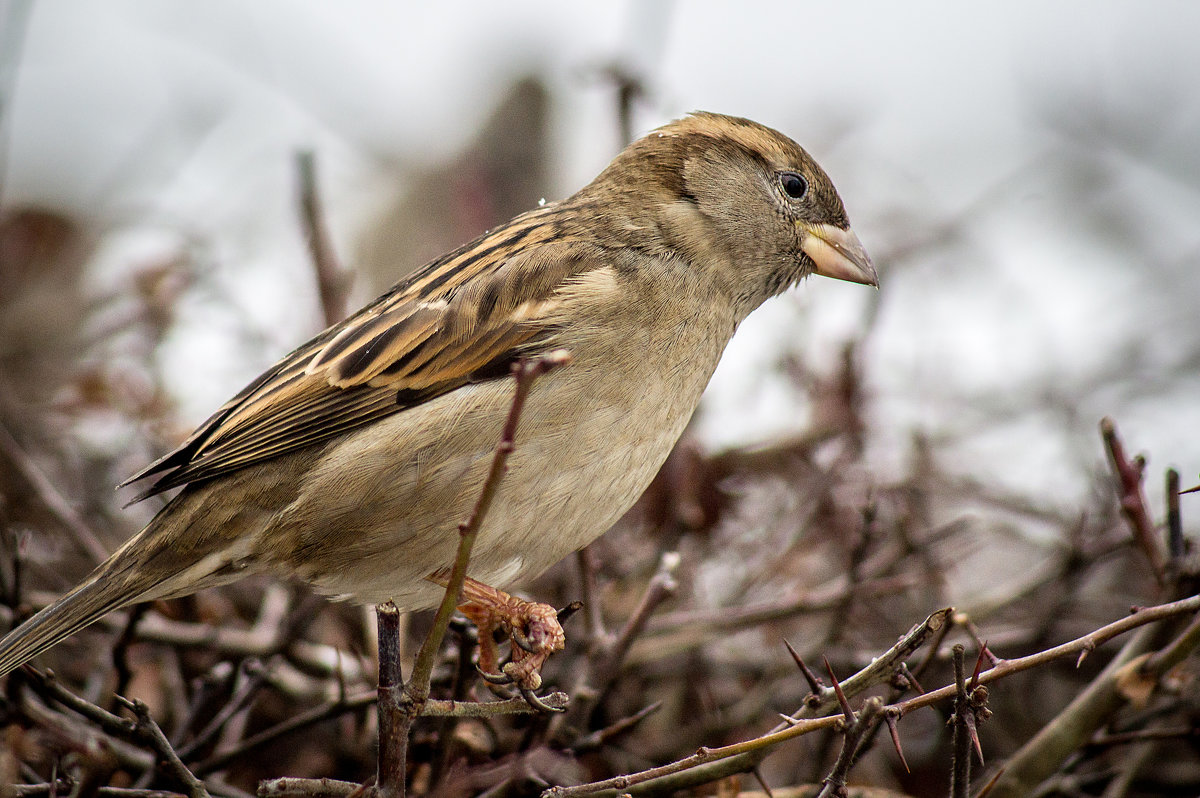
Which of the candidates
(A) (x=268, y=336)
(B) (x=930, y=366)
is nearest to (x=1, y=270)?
(A) (x=268, y=336)

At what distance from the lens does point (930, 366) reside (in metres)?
4.35

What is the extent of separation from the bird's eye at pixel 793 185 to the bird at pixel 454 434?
1.10ft

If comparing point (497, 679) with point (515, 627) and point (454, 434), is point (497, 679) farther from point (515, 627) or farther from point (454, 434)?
point (454, 434)

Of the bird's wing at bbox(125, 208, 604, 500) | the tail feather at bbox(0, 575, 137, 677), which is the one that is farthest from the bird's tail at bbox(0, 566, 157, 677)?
the bird's wing at bbox(125, 208, 604, 500)

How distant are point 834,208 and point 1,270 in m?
3.44

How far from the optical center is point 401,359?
2777 mm

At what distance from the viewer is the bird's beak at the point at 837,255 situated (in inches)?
124

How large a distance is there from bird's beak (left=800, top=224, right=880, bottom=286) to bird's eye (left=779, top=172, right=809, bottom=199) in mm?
110

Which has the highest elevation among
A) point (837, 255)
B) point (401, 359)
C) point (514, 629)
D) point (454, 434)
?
point (837, 255)

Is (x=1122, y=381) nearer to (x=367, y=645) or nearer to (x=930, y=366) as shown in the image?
(x=930, y=366)

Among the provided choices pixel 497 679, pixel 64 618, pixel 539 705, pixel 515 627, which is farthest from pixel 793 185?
pixel 64 618

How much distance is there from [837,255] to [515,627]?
1491 mm

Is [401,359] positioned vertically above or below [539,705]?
above

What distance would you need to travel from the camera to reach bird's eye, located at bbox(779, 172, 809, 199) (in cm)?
327
